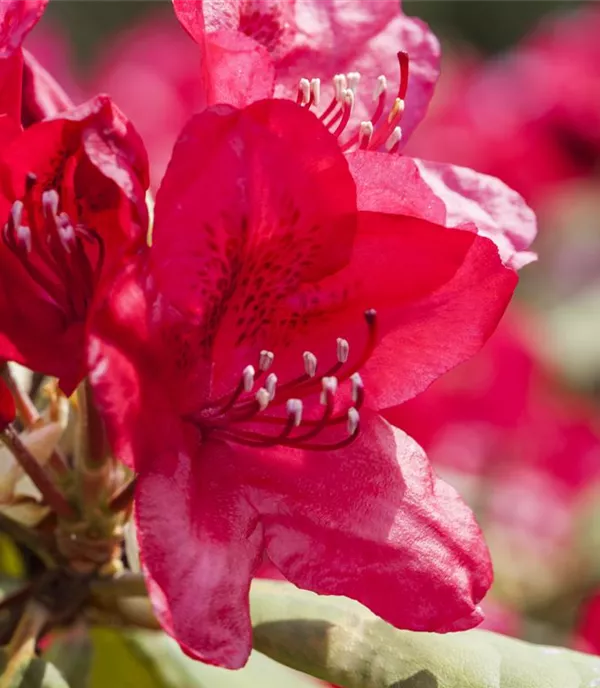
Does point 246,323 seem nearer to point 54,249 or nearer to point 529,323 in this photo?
point 54,249

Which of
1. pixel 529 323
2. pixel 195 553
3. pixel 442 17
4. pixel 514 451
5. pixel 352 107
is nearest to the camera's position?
pixel 195 553

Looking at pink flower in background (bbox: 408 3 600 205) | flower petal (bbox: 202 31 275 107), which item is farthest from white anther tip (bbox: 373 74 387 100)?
pink flower in background (bbox: 408 3 600 205)

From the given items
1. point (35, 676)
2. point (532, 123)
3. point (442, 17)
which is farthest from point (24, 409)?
point (442, 17)

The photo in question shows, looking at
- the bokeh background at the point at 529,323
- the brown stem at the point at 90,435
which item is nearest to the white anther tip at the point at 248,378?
the brown stem at the point at 90,435

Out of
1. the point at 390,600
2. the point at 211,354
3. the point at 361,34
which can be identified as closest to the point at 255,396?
the point at 211,354

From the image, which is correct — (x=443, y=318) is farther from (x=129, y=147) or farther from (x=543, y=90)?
(x=543, y=90)

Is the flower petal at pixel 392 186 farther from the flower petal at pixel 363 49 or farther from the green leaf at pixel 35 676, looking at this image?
the green leaf at pixel 35 676
